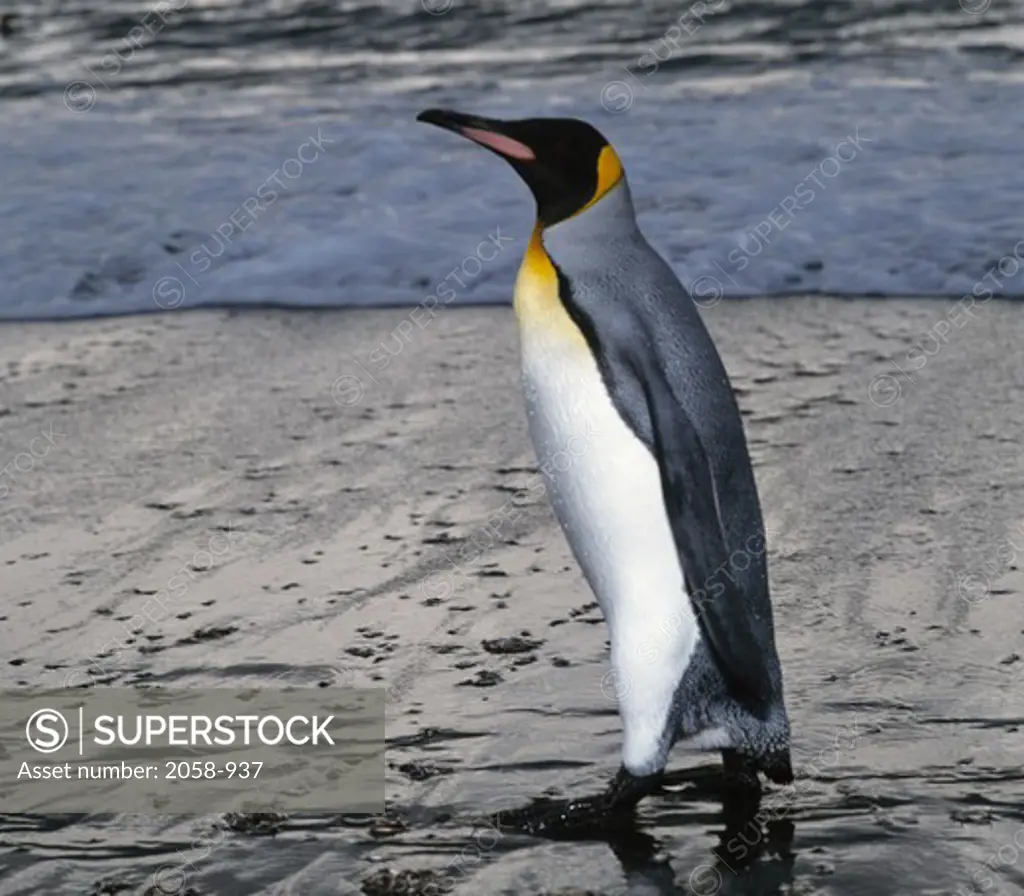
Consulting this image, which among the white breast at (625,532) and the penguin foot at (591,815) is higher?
the white breast at (625,532)

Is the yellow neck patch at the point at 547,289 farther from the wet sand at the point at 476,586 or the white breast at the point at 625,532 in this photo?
the wet sand at the point at 476,586

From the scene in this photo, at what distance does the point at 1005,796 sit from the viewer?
10.6 feet

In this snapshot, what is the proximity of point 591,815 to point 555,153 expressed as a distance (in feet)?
3.36

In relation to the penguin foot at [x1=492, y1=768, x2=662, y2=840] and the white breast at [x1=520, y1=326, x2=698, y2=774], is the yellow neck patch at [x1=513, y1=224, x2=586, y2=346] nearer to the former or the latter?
the white breast at [x1=520, y1=326, x2=698, y2=774]

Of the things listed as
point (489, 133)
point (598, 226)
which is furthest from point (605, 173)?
Answer: point (489, 133)

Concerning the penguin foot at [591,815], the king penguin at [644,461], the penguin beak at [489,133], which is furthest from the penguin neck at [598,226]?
the penguin foot at [591,815]

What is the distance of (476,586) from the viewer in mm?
4320

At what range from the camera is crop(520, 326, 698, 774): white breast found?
→ 317 cm

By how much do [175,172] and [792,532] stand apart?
5.63 metres

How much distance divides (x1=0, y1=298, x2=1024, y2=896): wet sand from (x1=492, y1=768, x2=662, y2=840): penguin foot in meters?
0.03

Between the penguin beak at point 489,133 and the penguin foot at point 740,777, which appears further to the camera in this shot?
the penguin foot at point 740,777

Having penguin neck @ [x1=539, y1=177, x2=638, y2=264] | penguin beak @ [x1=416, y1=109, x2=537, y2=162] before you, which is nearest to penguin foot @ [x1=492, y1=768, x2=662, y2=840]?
penguin neck @ [x1=539, y1=177, x2=638, y2=264]

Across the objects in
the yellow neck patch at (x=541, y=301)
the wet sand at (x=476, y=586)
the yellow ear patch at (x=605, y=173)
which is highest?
the yellow ear patch at (x=605, y=173)

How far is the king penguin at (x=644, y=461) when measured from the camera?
3127 mm
